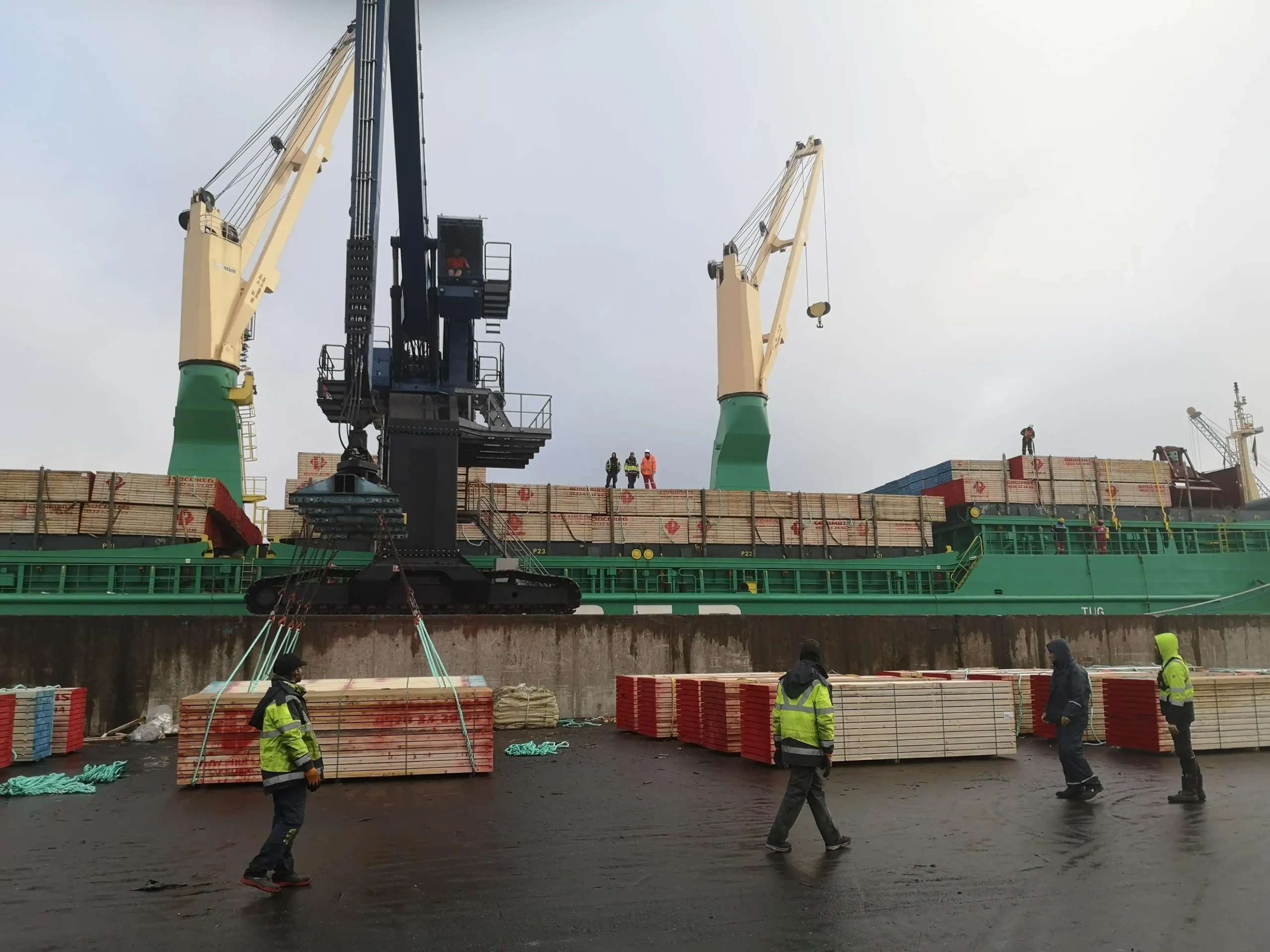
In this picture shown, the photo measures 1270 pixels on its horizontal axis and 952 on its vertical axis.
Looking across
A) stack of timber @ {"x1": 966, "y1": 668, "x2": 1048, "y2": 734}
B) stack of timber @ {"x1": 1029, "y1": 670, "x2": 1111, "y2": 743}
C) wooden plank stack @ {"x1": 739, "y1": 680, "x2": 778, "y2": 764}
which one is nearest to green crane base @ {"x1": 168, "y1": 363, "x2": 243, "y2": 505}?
wooden plank stack @ {"x1": 739, "y1": 680, "x2": 778, "y2": 764}

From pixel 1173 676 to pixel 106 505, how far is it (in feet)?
65.3

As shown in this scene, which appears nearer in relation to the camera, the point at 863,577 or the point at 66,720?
the point at 66,720

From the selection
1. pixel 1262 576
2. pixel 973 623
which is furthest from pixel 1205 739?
pixel 1262 576

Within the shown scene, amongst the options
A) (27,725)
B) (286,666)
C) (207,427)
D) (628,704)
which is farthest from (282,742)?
(207,427)

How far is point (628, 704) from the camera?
1365cm

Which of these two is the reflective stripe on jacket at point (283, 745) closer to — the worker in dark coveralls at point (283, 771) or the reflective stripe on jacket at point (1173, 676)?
the worker in dark coveralls at point (283, 771)

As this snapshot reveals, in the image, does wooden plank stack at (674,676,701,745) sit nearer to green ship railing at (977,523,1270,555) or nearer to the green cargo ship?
the green cargo ship

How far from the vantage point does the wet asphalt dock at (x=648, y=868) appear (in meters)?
4.34

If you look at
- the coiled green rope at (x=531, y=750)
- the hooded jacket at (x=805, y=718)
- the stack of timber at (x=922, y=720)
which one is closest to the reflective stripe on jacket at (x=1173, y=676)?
the stack of timber at (x=922, y=720)

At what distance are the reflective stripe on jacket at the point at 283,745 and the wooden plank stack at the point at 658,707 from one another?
304 inches

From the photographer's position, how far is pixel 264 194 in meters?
24.6

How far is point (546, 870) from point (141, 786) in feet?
19.4

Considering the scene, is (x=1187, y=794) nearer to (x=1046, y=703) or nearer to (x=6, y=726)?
(x=1046, y=703)

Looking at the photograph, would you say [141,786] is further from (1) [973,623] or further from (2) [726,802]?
(1) [973,623]
